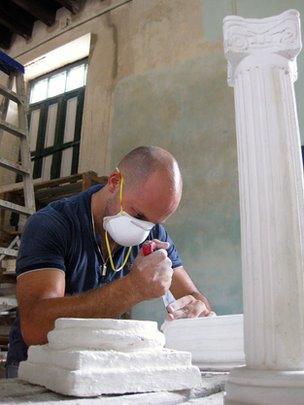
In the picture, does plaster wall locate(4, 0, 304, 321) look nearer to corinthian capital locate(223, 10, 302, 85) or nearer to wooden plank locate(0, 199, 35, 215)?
wooden plank locate(0, 199, 35, 215)

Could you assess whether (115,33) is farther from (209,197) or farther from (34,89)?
(209,197)

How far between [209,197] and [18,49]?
454cm

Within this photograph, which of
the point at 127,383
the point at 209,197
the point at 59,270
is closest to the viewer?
the point at 127,383

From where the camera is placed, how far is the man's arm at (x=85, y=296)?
1604 mm

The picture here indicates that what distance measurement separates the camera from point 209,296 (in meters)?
4.00

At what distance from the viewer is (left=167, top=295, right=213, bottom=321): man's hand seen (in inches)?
82.0

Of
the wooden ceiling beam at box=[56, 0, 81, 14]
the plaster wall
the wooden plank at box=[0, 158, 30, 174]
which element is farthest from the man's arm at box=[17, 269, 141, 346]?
the wooden ceiling beam at box=[56, 0, 81, 14]

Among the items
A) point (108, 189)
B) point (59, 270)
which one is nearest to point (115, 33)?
point (108, 189)

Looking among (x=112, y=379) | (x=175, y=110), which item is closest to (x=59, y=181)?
(x=175, y=110)

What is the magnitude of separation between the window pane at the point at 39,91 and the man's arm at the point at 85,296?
17.8 feet

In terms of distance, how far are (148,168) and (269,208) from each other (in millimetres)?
858

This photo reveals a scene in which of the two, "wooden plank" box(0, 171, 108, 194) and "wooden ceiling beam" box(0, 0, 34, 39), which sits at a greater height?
"wooden ceiling beam" box(0, 0, 34, 39)

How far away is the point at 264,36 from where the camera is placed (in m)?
1.39

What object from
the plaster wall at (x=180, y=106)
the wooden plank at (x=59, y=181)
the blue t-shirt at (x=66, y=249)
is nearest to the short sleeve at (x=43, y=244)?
the blue t-shirt at (x=66, y=249)
